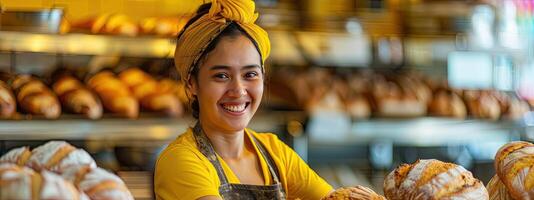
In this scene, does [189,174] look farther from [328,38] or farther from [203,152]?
[328,38]

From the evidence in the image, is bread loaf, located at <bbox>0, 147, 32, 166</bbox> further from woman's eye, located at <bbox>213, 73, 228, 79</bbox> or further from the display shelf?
the display shelf

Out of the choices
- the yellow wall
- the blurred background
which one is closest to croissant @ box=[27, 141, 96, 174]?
the blurred background

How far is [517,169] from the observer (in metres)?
1.47

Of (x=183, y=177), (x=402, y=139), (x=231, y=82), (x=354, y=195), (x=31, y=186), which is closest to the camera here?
(x=31, y=186)

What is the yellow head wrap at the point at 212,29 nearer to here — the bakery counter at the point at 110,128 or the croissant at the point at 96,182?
the croissant at the point at 96,182

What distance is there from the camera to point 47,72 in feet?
15.3

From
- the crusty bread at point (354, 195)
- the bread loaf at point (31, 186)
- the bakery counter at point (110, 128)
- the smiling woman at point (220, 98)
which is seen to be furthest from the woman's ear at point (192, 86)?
the bakery counter at point (110, 128)

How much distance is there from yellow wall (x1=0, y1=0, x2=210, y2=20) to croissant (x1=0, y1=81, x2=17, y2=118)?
4.07ft

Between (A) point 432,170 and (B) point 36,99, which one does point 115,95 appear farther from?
(A) point 432,170

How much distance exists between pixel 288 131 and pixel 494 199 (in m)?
2.77

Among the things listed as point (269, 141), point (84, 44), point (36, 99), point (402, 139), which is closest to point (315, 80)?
point (402, 139)

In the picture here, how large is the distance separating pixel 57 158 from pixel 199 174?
64 cm

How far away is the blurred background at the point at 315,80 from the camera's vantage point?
412 centimetres

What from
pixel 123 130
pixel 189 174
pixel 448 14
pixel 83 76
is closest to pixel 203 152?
pixel 189 174
